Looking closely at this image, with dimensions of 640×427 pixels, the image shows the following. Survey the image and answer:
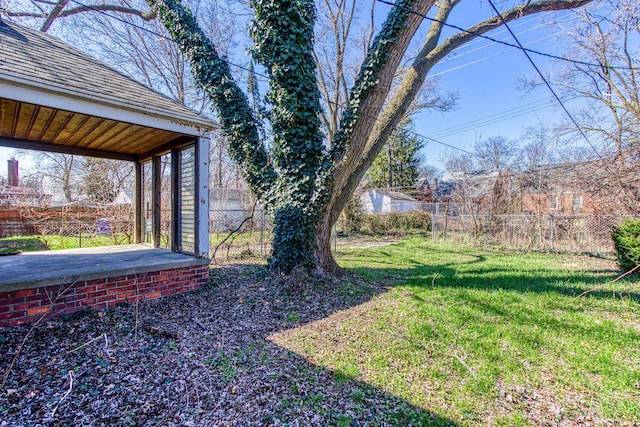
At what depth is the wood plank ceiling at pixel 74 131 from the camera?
3898 mm

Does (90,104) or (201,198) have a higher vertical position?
(90,104)

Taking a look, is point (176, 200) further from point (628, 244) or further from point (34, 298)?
point (628, 244)

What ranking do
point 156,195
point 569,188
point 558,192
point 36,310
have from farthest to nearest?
1. point 558,192
2. point 569,188
3. point 156,195
4. point 36,310

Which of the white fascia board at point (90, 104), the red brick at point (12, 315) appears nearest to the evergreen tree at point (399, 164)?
the white fascia board at point (90, 104)

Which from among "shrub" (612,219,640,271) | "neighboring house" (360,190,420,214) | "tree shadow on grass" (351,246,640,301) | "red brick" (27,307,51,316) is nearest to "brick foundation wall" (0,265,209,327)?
"red brick" (27,307,51,316)

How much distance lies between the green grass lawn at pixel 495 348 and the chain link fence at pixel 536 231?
3888 mm

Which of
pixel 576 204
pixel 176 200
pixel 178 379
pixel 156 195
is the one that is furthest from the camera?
pixel 576 204

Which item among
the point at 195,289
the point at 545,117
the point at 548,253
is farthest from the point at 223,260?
the point at 545,117

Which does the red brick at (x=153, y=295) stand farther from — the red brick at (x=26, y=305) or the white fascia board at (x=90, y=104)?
the white fascia board at (x=90, y=104)

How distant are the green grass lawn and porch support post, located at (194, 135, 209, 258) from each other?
7.02 feet

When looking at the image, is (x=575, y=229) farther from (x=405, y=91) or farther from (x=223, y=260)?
(x=223, y=260)

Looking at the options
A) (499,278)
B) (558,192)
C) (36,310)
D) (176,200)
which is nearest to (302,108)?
(176,200)

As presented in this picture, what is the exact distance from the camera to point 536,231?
9375 mm

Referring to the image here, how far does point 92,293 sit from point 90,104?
2273mm
